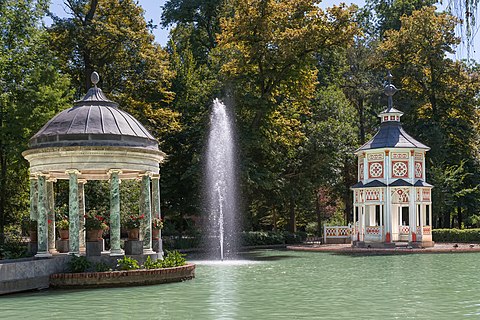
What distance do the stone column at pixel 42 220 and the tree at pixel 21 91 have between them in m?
10.8

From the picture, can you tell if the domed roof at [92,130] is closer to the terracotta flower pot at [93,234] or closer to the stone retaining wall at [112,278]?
the terracotta flower pot at [93,234]

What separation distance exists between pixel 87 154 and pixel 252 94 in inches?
883

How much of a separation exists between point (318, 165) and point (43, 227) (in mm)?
27211

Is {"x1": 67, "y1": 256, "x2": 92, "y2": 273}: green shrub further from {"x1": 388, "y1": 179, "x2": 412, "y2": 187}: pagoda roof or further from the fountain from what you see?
{"x1": 388, "y1": 179, "x2": 412, "y2": 187}: pagoda roof

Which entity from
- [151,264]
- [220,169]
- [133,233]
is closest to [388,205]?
[220,169]

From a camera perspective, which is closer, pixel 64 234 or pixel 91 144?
pixel 91 144

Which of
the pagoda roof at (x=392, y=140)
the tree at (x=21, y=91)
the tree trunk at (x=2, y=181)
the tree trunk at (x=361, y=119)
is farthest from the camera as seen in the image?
the tree trunk at (x=361, y=119)

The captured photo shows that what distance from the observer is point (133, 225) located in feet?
72.2

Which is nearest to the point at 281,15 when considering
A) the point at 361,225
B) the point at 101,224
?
the point at 361,225

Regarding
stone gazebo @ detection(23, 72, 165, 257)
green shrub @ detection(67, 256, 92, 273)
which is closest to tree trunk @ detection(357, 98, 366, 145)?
stone gazebo @ detection(23, 72, 165, 257)

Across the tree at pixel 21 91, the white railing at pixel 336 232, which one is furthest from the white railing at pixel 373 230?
the tree at pixel 21 91

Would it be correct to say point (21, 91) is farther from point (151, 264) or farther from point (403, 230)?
point (403, 230)

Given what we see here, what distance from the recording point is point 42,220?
840 inches

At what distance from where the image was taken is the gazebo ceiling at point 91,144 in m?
20.7
